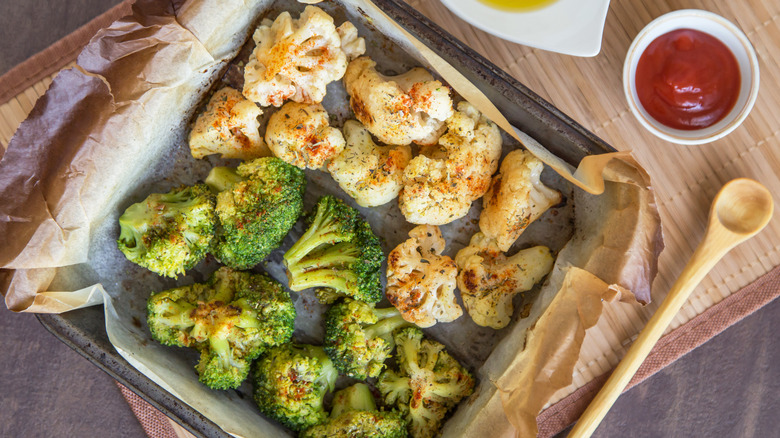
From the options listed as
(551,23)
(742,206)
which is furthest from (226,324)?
(742,206)

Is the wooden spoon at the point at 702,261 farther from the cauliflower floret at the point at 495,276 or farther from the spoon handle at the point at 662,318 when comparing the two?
the cauliflower floret at the point at 495,276

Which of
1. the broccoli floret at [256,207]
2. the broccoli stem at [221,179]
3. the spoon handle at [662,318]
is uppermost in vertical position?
the broccoli stem at [221,179]

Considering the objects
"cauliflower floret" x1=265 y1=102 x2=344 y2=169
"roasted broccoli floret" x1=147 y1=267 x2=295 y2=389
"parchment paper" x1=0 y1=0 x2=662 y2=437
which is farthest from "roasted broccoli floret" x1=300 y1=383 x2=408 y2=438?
"cauliflower floret" x1=265 y1=102 x2=344 y2=169

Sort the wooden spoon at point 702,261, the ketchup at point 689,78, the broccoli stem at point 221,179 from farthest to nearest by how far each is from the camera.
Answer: the broccoli stem at point 221,179 < the wooden spoon at point 702,261 < the ketchup at point 689,78

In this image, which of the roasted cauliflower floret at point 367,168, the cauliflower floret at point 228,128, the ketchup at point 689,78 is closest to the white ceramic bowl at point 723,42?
the ketchup at point 689,78

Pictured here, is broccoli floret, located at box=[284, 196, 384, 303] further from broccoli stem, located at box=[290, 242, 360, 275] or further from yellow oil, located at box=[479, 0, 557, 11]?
yellow oil, located at box=[479, 0, 557, 11]

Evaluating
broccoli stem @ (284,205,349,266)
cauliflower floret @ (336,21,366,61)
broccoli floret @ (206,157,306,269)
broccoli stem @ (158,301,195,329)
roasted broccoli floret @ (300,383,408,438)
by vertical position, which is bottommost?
roasted broccoli floret @ (300,383,408,438)

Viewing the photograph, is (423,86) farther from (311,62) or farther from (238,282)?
(238,282)
